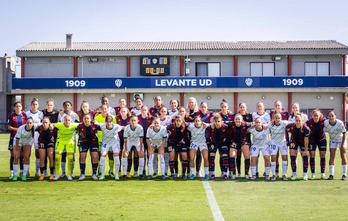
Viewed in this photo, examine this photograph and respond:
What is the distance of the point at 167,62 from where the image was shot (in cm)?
3912

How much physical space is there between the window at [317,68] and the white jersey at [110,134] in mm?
29450

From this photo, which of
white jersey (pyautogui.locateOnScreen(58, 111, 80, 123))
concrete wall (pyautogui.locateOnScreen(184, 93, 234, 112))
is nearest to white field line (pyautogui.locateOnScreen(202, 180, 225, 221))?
white jersey (pyautogui.locateOnScreen(58, 111, 80, 123))

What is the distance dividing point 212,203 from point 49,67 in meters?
33.3

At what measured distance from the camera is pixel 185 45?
4103 cm

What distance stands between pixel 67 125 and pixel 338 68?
31.4 m

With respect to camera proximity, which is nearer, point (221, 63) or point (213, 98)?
point (213, 98)

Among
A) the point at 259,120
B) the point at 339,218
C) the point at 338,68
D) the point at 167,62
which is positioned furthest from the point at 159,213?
the point at 338,68

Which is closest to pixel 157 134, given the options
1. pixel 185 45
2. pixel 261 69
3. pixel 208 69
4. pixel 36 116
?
pixel 36 116

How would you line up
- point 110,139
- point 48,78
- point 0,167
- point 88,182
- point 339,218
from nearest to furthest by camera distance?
point 339,218 < point 88,182 < point 110,139 < point 0,167 < point 48,78

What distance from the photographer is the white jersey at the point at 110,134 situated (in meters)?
12.5

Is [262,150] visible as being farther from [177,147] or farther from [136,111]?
[136,111]

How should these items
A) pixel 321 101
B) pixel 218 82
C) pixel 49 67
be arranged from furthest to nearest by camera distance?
1. pixel 49 67
2. pixel 321 101
3. pixel 218 82

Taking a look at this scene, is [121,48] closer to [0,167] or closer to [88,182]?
[0,167]

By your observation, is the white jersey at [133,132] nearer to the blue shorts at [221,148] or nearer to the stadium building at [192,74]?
the blue shorts at [221,148]
